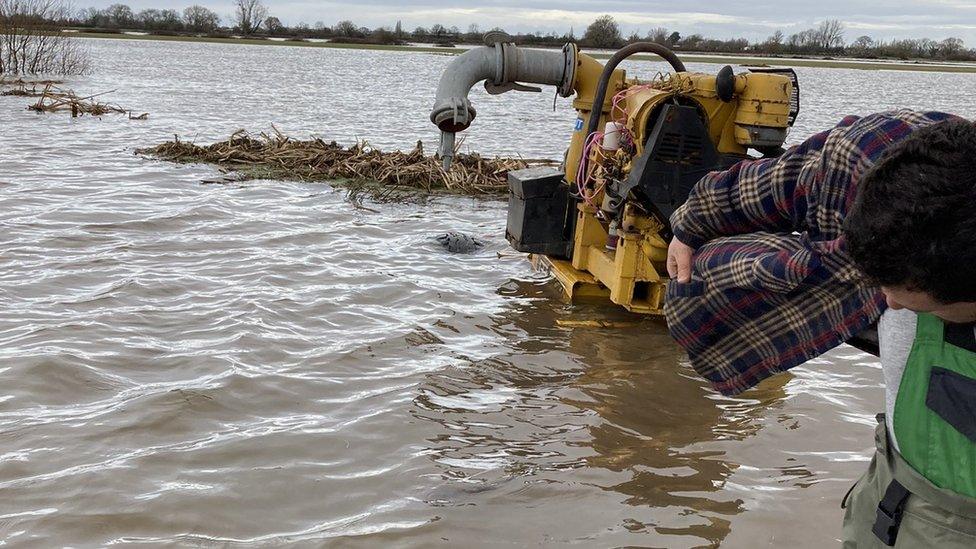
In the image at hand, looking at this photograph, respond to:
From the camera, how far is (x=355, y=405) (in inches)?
194

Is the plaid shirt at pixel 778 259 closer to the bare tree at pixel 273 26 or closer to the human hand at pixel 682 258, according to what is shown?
the human hand at pixel 682 258

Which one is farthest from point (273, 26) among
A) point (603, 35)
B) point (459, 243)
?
point (459, 243)

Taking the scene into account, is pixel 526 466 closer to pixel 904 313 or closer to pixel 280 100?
pixel 904 313

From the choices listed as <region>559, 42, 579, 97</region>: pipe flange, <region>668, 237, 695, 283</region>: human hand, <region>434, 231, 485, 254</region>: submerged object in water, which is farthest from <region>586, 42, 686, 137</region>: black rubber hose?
<region>668, 237, 695, 283</region>: human hand

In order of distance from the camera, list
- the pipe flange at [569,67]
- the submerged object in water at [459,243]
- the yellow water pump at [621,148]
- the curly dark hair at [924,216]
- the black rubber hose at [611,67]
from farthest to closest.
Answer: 1. the submerged object in water at [459,243]
2. the pipe flange at [569,67]
3. the black rubber hose at [611,67]
4. the yellow water pump at [621,148]
5. the curly dark hair at [924,216]

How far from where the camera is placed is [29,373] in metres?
4.97

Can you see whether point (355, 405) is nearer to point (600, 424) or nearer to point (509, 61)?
point (600, 424)

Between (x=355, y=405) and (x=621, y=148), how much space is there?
2302mm

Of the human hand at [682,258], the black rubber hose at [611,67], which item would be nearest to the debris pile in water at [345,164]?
the black rubber hose at [611,67]

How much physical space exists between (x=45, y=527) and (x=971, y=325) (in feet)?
10.8

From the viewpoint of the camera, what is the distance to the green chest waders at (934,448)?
74.4 inches

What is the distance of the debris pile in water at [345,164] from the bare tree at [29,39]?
16.9 metres

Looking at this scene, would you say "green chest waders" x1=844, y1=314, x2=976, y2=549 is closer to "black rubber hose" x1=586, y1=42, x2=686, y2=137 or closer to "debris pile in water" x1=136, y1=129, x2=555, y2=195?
"black rubber hose" x1=586, y1=42, x2=686, y2=137

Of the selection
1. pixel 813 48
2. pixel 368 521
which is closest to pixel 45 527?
pixel 368 521
